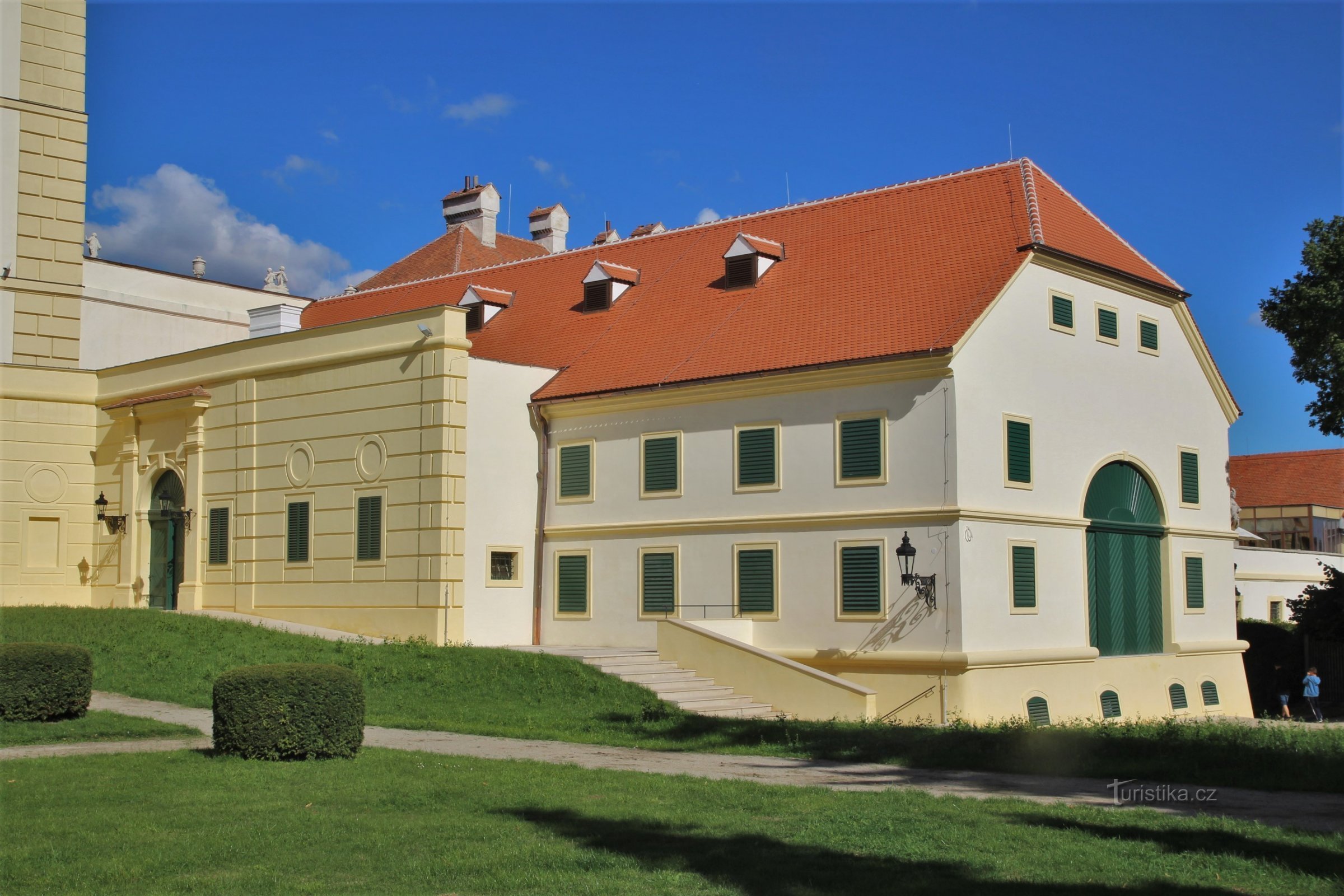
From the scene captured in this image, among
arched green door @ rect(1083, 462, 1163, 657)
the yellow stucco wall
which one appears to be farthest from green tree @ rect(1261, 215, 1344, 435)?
the yellow stucco wall

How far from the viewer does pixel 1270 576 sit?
Answer: 47.5 metres

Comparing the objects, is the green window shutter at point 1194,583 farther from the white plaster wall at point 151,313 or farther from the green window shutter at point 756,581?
the white plaster wall at point 151,313

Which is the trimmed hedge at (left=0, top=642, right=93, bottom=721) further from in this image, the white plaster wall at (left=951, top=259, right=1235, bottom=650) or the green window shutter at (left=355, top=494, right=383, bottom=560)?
the white plaster wall at (left=951, top=259, right=1235, bottom=650)

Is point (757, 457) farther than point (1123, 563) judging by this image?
No

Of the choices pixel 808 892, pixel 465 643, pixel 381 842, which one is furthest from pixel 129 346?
pixel 808 892

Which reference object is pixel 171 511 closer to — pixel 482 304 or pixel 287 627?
pixel 287 627

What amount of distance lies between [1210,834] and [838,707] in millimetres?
11964

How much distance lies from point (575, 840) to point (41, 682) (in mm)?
10124

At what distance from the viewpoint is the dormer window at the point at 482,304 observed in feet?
115

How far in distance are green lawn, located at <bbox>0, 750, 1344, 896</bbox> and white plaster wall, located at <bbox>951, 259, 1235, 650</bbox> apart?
12.4 meters

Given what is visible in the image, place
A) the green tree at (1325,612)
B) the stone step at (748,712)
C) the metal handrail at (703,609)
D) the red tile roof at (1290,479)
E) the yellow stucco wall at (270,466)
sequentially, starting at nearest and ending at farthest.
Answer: the stone step at (748,712), the metal handrail at (703,609), the yellow stucco wall at (270,466), the green tree at (1325,612), the red tile roof at (1290,479)

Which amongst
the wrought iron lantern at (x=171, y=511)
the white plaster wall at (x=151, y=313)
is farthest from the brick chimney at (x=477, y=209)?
the wrought iron lantern at (x=171, y=511)

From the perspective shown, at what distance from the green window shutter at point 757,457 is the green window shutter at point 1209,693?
11389 millimetres

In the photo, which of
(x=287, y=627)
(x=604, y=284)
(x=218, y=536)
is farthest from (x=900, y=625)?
(x=218, y=536)
